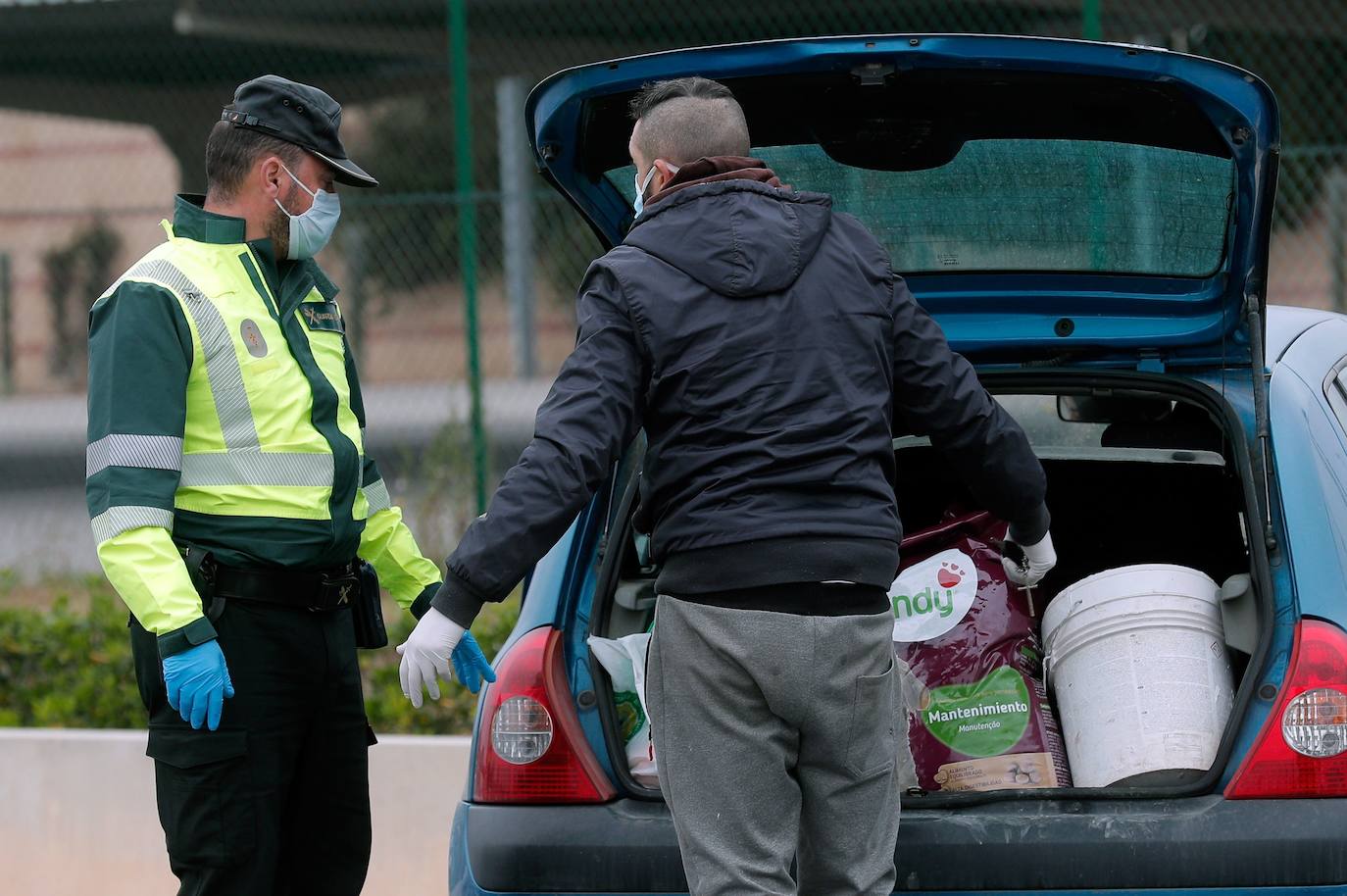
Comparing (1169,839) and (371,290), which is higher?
(371,290)

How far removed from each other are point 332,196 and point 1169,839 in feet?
6.38

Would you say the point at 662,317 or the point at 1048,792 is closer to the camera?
the point at 662,317

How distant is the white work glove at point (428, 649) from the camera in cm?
250

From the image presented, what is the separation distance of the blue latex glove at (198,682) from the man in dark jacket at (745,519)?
432mm

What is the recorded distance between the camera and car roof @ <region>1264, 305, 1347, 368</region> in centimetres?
332

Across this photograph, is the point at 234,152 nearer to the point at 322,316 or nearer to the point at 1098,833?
the point at 322,316

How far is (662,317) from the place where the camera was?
2529 millimetres

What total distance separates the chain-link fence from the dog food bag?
3.31m

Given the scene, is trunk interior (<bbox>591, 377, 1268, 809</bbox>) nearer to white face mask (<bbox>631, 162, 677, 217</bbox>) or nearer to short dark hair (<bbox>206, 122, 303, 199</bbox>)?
white face mask (<bbox>631, 162, 677, 217</bbox>)

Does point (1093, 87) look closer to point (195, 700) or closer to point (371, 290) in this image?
point (195, 700)

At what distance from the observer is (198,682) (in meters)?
2.77

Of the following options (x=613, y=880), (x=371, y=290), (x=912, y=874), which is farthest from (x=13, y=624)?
(x=371, y=290)

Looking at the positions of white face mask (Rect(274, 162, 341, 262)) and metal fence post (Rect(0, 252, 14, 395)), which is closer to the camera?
white face mask (Rect(274, 162, 341, 262))

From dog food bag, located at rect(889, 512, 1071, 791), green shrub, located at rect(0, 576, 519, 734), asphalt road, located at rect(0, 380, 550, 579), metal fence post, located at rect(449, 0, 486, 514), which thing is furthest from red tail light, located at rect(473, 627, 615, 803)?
asphalt road, located at rect(0, 380, 550, 579)
